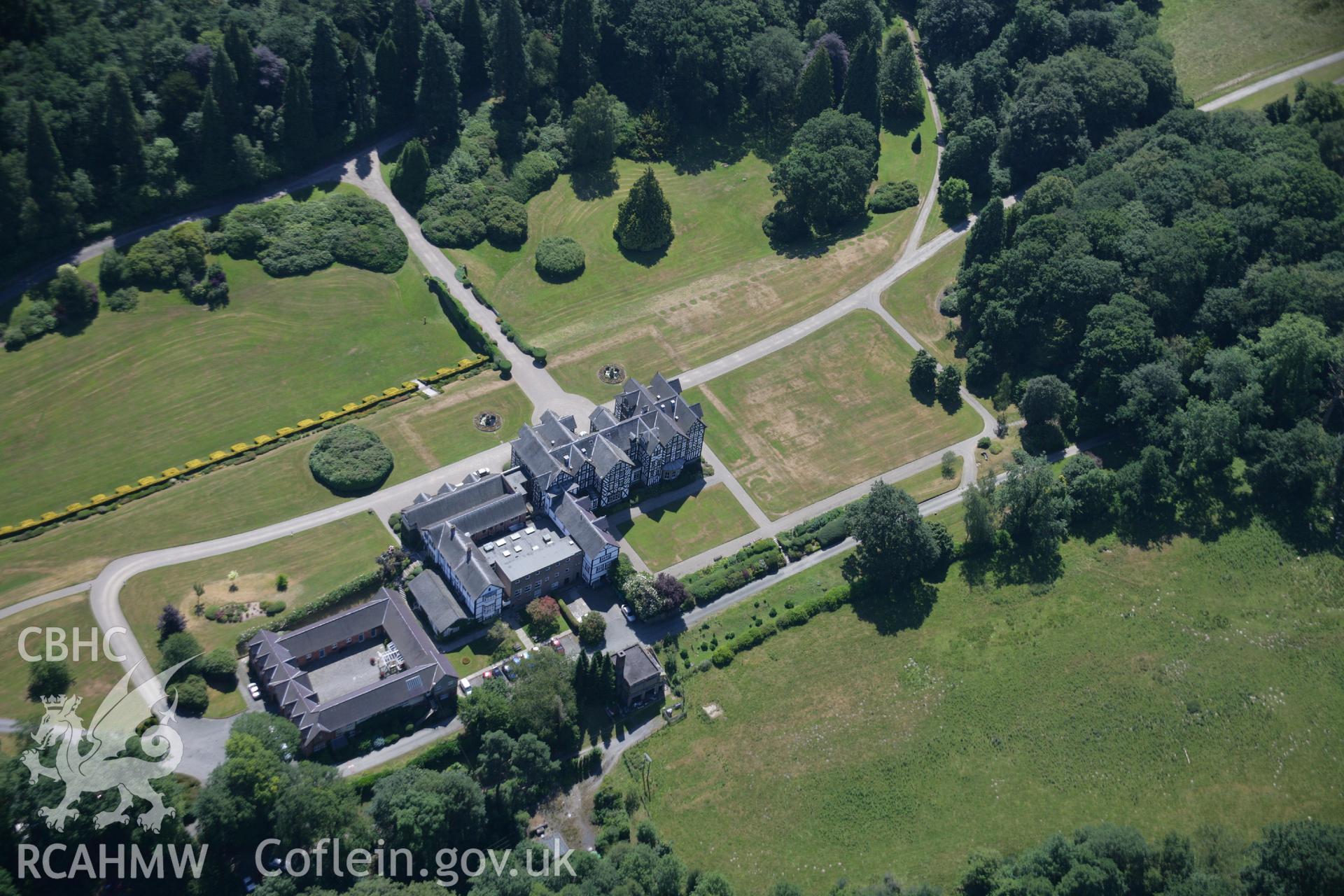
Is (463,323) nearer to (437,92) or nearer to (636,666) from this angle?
(437,92)

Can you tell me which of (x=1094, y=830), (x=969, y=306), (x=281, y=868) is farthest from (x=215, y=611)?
(x=969, y=306)

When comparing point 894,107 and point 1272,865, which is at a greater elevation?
point 894,107

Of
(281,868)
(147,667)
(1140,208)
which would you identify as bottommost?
(281,868)

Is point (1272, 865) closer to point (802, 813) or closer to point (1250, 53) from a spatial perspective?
point (802, 813)

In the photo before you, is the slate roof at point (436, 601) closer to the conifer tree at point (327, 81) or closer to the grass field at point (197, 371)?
the grass field at point (197, 371)

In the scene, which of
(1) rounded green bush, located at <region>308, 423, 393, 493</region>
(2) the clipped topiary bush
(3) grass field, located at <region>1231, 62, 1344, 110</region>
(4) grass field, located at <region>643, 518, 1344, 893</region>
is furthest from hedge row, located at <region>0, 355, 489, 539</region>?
(3) grass field, located at <region>1231, 62, 1344, 110</region>

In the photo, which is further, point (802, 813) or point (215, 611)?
point (215, 611)
